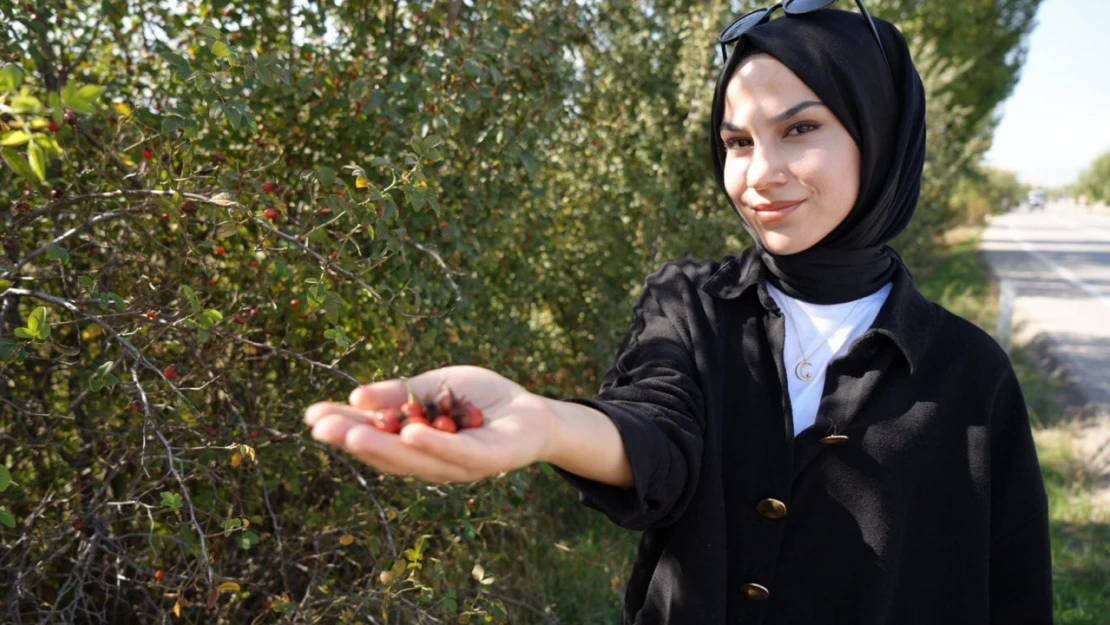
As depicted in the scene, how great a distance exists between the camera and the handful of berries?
1.07 meters

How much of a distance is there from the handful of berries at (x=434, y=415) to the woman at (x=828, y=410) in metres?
0.42

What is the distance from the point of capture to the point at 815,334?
5.66ft

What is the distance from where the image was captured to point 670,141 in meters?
4.68

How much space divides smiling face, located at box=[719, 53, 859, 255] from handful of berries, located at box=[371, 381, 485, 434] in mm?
781

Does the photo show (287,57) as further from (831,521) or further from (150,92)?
(831,521)

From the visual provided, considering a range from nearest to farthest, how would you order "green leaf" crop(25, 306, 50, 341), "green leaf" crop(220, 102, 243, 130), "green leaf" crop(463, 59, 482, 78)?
"green leaf" crop(25, 306, 50, 341), "green leaf" crop(220, 102, 243, 130), "green leaf" crop(463, 59, 482, 78)

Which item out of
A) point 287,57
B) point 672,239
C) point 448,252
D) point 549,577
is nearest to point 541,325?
point 672,239

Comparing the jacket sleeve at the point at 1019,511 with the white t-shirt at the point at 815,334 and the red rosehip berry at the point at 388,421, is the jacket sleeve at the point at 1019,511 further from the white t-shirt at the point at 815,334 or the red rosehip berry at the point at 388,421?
the red rosehip berry at the point at 388,421

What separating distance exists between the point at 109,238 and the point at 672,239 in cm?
287

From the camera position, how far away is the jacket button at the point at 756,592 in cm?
155

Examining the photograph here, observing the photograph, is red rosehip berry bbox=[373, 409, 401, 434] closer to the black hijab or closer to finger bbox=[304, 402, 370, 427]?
finger bbox=[304, 402, 370, 427]

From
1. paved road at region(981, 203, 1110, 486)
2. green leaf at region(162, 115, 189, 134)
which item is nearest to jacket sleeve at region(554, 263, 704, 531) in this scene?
green leaf at region(162, 115, 189, 134)

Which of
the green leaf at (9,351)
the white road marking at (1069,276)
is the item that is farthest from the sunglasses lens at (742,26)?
the white road marking at (1069,276)

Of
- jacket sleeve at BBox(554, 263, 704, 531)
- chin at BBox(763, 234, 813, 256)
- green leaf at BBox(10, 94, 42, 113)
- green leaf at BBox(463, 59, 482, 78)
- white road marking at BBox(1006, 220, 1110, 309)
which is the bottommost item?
white road marking at BBox(1006, 220, 1110, 309)
